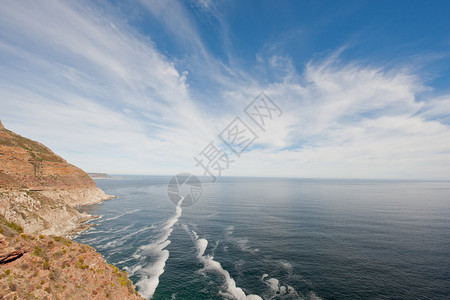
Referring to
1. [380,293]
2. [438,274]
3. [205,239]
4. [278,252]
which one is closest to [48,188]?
[205,239]

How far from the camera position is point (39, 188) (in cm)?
8731

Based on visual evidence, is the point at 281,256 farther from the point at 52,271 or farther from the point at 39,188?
the point at 39,188

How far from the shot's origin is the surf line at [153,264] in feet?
123

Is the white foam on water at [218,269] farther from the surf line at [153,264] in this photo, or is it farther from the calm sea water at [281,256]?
the surf line at [153,264]

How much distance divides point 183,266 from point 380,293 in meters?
40.2

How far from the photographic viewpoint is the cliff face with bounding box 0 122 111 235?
5966cm

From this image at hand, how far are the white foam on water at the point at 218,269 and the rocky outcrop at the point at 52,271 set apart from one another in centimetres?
1855

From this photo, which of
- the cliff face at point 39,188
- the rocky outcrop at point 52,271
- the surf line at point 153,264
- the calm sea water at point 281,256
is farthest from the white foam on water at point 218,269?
the cliff face at point 39,188

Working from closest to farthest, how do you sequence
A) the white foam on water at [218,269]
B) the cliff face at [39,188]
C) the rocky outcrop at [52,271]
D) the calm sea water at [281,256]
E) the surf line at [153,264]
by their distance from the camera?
the rocky outcrop at [52,271], the white foam on water at [218,269], the calm sea water at [281,256], the surf line at [153,264], the cliff face at [39,188]

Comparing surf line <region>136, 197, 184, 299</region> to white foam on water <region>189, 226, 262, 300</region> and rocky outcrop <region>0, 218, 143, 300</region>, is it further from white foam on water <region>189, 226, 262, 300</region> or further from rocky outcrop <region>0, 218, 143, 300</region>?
rocky outcrop <region>0, 218, 143, 300</region>

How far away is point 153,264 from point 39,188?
79.6 meters

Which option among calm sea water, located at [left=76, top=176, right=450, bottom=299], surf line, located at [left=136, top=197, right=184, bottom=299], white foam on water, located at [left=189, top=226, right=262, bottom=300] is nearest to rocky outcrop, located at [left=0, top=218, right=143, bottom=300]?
surf line, located at [left=136, top=197, right=184, bottom=299]

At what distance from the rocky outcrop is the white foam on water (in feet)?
60.8

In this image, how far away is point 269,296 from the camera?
34.9 meters
